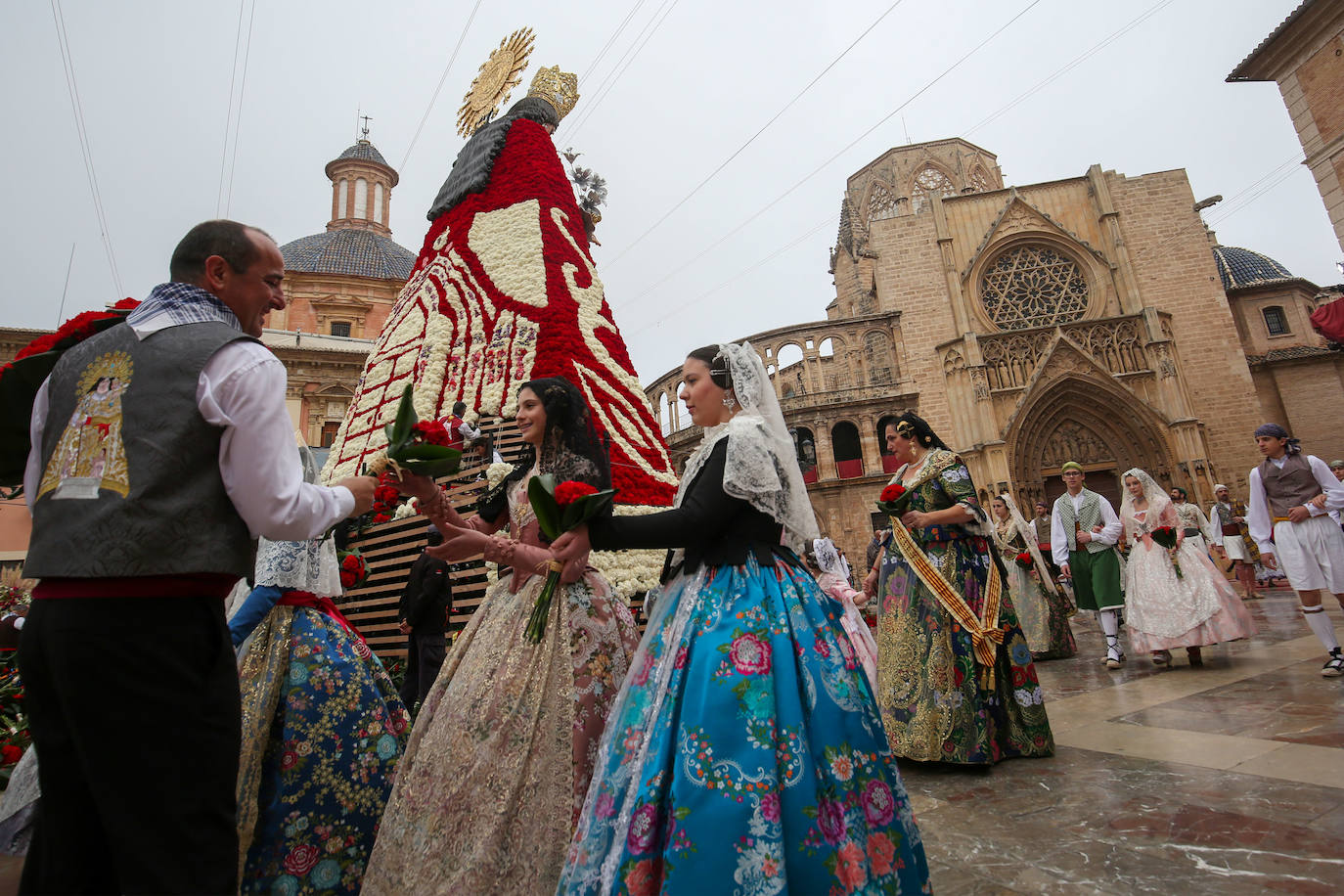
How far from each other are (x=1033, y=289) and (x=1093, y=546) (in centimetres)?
2052

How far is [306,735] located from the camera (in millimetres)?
2289

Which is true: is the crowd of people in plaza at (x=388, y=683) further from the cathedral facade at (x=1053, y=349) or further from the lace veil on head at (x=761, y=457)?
the cathedral facade at (x=1053, y=349)

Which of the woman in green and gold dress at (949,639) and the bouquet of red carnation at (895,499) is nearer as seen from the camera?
the woman in green and gold dress at (949,639)

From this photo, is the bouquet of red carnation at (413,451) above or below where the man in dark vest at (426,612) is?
above

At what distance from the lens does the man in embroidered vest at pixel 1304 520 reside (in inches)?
190

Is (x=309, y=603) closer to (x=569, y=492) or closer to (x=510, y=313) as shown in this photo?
(x=569, y=492)

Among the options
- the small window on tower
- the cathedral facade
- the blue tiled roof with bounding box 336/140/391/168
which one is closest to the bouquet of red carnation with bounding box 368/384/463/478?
the cathedral facade

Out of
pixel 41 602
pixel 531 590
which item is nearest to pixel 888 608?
pixel 531 590

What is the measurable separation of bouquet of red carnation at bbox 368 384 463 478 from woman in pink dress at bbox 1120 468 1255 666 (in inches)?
232

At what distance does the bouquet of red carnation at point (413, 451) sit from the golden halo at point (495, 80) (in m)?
7.26

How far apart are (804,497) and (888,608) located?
207 centimetres

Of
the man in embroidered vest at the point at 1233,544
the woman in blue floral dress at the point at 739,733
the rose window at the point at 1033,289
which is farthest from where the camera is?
the rose window at the point at 1033,289

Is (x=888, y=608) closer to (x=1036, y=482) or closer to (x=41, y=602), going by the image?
(x=41, y=602)

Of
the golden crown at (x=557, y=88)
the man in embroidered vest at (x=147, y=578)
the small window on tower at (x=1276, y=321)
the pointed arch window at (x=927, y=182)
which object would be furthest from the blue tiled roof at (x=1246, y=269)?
the man in embroidered vest at (x=147, y=578)
